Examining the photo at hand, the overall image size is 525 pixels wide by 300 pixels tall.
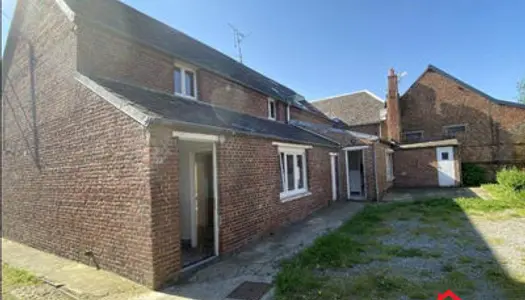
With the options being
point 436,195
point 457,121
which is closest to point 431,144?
point 457,121

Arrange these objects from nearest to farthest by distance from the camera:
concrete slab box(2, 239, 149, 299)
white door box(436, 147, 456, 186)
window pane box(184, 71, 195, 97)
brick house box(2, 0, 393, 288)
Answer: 1. concrete slab box(2, 239, 149, 299)
2. brick house box(2, 0, 393, 288)
3. window pane box(184, 71, 195, 97)
4. white door box(436, 147, 456, 186)

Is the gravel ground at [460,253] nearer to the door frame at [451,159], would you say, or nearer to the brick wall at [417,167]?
the door frame at [451,159]

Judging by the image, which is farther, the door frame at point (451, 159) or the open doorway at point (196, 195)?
the door frame at point (451, 159)

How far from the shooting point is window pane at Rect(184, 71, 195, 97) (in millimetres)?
9957

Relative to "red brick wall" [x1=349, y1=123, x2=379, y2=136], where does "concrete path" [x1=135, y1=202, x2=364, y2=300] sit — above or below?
below

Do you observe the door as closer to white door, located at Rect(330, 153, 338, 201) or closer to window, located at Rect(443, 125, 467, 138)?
white door, located at Rect(330, 153, 338, 201)

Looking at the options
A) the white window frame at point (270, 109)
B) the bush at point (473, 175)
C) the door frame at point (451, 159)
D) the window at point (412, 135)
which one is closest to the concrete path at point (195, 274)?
the white window frame at point (270, 109)

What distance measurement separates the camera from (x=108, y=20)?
825 centimetres

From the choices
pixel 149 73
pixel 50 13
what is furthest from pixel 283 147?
pixel 50 13

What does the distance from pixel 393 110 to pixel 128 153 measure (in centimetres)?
2153

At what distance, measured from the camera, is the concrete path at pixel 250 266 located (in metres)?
4.98

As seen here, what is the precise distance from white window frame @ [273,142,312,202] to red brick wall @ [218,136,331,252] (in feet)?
0.83

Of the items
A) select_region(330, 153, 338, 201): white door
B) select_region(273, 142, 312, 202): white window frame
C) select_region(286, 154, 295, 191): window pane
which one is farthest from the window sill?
select_region(330, 153, 338, 201): white door

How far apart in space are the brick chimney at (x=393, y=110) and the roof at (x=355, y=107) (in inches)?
51.2
